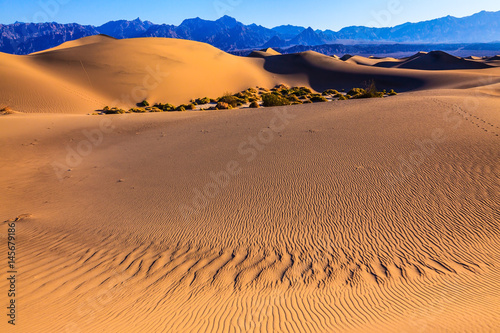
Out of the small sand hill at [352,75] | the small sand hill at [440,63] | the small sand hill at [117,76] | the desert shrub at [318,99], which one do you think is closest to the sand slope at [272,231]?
the desert shrub at [318,99]

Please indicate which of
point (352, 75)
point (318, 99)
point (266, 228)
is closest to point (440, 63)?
point (352, 75)

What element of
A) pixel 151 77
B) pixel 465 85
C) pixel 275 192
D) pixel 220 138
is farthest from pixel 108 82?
pixel 465 85

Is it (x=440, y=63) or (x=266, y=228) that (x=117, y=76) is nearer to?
(x=266, y=228)

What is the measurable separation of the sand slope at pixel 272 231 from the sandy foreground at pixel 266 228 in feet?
0.12

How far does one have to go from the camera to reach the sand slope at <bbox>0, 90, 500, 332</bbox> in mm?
4992

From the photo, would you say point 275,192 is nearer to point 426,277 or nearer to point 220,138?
point 426,277

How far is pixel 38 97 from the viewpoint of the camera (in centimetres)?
2788

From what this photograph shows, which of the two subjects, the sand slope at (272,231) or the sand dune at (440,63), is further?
the sand dune at (440,63)

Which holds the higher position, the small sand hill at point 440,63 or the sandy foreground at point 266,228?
the small sand hill at point 440,63

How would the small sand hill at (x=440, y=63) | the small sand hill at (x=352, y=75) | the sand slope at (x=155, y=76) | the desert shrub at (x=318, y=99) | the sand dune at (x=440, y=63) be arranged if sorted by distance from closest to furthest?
the sand slope at (x=155, y=76), the desert shrub at (x=318, y=99), the small sand hill at (x=352, y=75), the sand dune at (x=440, y=63), the small sand hill at (x=440, y=63)

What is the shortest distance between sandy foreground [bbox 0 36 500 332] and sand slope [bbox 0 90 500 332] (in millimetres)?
38

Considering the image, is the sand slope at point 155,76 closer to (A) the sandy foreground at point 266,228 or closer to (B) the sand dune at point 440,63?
(B) the sand dune at point 440,63

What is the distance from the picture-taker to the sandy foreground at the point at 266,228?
16.4 ft

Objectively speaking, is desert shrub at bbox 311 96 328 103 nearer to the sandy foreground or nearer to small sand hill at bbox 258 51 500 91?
the sandy foreground
